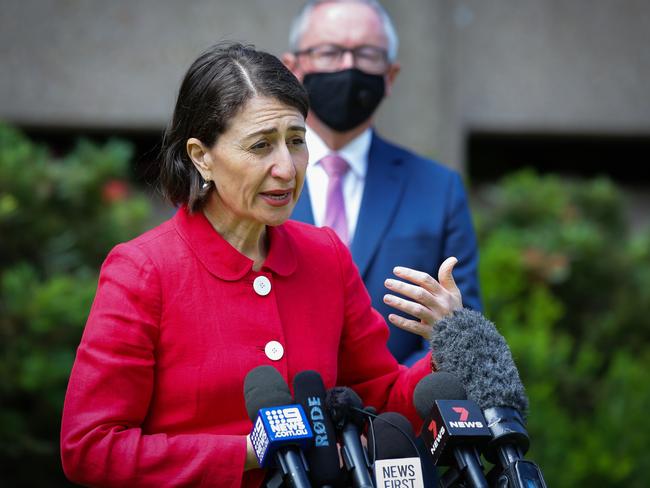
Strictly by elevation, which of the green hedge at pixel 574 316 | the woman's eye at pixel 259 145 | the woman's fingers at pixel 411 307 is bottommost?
the green hedge at pixel 574 316

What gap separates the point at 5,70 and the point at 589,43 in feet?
13.2

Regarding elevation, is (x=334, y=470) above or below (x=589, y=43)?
below

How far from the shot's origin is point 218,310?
2.32 metres

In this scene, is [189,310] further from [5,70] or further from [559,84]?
[559,84]

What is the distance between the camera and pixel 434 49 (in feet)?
21.5

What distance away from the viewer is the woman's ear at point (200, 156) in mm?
2391

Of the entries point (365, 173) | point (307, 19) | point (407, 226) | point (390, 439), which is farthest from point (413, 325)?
point (307, 19)

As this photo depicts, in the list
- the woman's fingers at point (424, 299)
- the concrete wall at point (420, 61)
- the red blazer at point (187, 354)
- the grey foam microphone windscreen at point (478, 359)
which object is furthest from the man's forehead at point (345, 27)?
the concrete wall at point (420, 61)

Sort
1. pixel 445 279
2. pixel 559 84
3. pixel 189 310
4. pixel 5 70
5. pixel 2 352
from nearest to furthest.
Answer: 1. pixel 189 310
2. pixel 445 279
3. pixel 2 352
4. pixel 5 70
5. pixel 559 84

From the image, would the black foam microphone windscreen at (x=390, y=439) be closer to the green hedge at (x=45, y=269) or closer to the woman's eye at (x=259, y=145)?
the woman's eye at (x=259, y=145)

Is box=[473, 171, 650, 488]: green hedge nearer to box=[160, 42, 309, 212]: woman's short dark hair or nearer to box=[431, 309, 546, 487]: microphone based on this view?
box=[431, 309, 546, 487]: microphone

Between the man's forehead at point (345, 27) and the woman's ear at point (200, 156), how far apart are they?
122 centimetres

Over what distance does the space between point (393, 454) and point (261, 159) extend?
0.72m

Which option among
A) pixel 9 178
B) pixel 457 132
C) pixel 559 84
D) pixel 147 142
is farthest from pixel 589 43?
pixel 9 178
